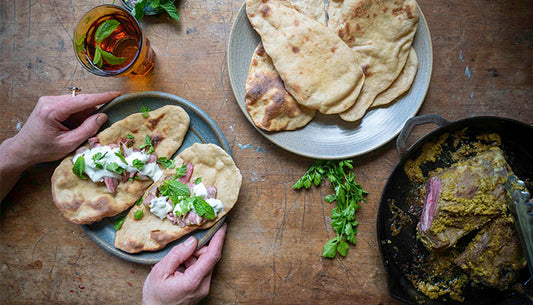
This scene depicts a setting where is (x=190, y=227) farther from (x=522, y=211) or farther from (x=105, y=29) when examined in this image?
(x=522, y=211)

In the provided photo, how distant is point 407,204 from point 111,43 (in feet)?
7.19

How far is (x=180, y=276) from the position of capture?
2.04 metres

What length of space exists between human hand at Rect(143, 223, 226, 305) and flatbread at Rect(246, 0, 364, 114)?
111 centimetres

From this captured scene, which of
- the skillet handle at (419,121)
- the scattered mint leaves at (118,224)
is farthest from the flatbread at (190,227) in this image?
the skillet handle at (419,121)

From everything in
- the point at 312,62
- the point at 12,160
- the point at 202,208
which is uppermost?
the point at 312,62

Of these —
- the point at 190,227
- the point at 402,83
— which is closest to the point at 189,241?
the point at 190,227

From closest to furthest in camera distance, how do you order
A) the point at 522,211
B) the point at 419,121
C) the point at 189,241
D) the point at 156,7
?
the point at 522,211 → the point at 419,121 → the point at 189,241 → the point at 156,7

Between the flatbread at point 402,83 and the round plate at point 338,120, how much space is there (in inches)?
1.6

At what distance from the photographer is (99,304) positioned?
2.28 metres

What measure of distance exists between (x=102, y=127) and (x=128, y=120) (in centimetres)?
22

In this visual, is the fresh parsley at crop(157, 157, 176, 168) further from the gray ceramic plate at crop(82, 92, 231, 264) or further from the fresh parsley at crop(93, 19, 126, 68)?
the fresh parsley at crop(93, 19, 126, 68)

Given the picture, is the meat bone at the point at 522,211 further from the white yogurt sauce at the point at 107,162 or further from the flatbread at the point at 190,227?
the white yogurt sauce at the point at 107,162

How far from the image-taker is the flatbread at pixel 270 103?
205 centimetres

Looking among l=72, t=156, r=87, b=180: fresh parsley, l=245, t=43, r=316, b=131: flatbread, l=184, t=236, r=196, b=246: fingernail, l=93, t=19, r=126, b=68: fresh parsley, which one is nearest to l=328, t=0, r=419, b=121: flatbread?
l=245, t=43, r=316, b=131: flatbread
